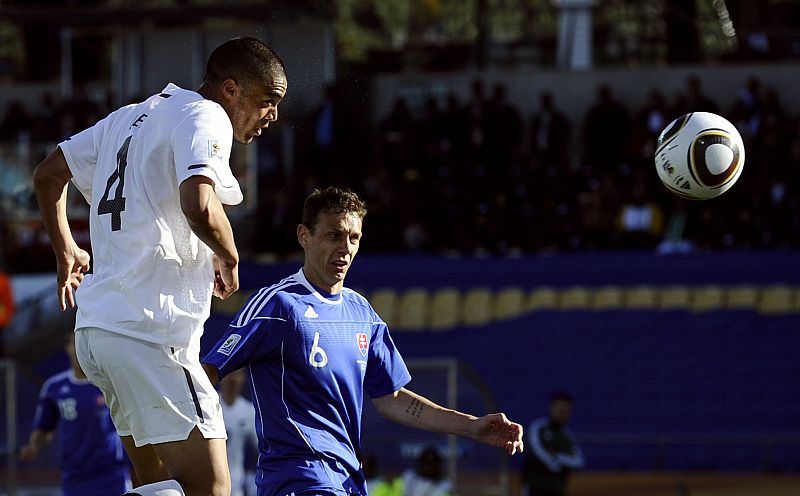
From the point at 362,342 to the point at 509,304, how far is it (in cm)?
1278

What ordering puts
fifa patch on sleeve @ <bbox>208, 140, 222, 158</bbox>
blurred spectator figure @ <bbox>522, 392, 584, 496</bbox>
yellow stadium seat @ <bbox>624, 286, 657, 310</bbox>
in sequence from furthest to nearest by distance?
yellow stadium seat @ <bbox>624, 286, 657, 310</bbox> → blurred spectator figure @ <bbox>522, 392, 584, 496</bbox> → fifa patch on sleeve @ <bbox>208, 140, 222, 158</bbox>

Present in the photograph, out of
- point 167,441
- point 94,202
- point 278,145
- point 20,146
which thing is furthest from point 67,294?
point 278,145

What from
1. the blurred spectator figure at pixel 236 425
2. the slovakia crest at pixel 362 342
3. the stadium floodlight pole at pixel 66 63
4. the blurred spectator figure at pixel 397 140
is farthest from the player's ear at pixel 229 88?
the stadium floodlight pole at pixel 66 63

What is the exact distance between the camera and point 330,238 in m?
5.53

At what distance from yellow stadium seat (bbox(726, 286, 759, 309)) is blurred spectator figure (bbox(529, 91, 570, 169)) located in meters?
3.94

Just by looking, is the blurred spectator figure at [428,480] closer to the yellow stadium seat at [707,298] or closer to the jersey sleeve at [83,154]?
the yellow stadium seat at [707,298]

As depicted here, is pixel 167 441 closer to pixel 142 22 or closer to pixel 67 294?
pixel 67 294

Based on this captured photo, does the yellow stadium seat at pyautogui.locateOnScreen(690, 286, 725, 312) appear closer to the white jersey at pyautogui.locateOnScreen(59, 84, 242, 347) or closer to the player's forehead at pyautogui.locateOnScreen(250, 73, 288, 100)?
the player's forehead at pyautogui.locateOnScreen(250, 73, 288, 100)

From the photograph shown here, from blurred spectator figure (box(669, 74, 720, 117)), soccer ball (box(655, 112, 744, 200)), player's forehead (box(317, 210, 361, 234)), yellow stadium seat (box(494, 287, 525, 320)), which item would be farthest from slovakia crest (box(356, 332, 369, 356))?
blurred spectator figure (box(669, 74, 720, 117))

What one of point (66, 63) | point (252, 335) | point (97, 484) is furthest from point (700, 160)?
point (66, 63)

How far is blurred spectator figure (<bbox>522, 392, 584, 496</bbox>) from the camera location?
13.3 metres

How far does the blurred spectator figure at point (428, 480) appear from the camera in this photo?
12.2m

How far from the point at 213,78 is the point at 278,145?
18505 millimetres

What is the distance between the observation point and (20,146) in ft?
67.0
